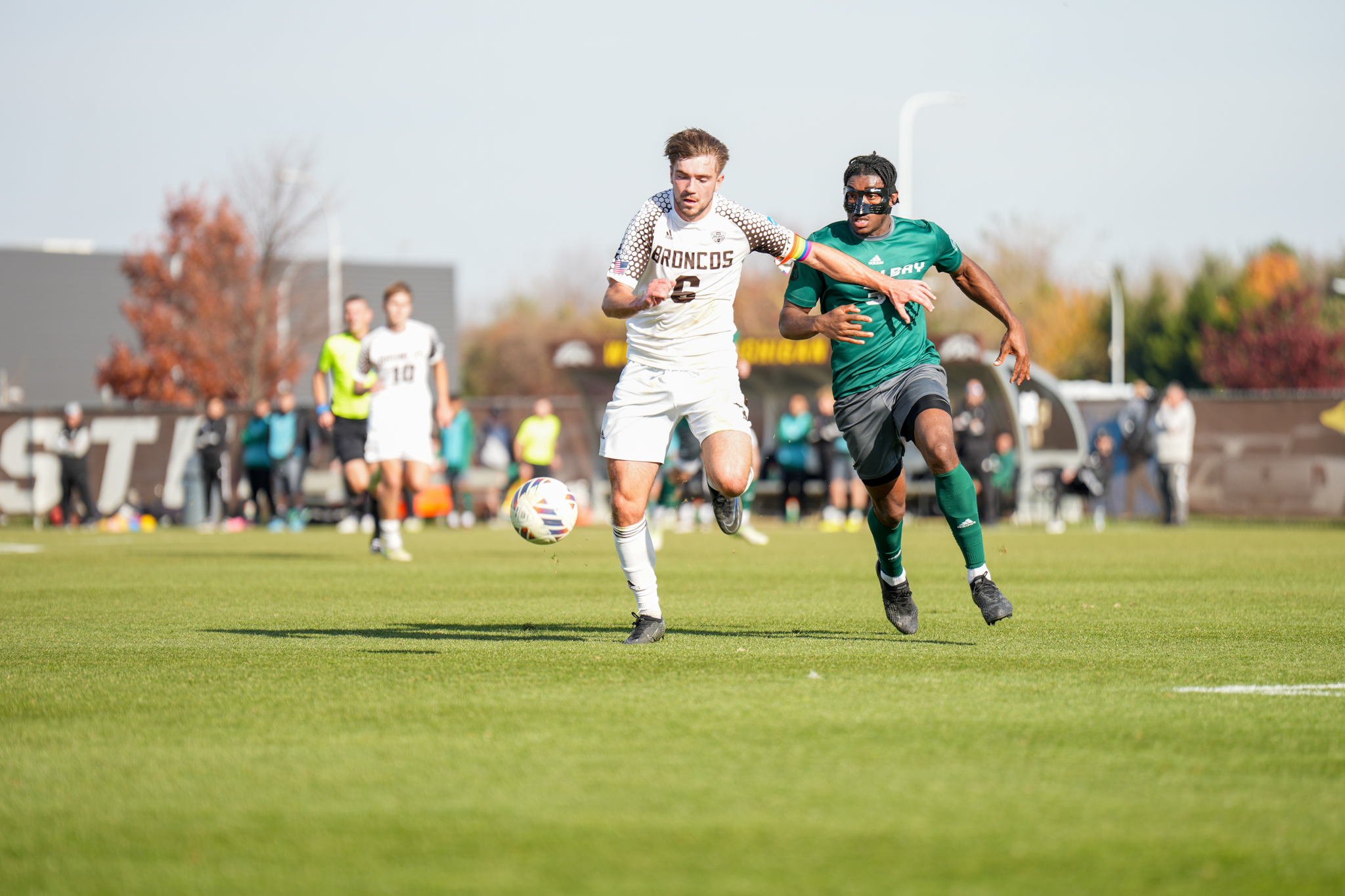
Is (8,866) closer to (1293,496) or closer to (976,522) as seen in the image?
(976,522)

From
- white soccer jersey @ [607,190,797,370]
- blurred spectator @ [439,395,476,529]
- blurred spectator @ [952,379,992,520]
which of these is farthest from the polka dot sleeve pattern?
blurred spectator @ [439,395,476,529]

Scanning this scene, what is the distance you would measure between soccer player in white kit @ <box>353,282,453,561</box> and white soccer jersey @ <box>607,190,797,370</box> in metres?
6.13

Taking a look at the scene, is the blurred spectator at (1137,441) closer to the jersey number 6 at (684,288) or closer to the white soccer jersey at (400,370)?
the white soccer jersey at (400,370)

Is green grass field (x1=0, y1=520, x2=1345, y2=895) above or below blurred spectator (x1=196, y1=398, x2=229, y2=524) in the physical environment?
below

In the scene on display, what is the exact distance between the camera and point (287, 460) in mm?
25656

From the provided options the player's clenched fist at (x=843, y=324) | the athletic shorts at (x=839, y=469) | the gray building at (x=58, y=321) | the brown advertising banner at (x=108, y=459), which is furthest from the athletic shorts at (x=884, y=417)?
the gray building at (x=58, y=321)

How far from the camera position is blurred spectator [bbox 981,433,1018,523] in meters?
24.4

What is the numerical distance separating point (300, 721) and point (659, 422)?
2.82m

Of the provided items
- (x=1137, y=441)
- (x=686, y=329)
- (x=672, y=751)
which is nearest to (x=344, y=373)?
(x=686, y=329)

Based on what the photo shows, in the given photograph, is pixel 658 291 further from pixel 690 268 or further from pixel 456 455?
pixel 456 455

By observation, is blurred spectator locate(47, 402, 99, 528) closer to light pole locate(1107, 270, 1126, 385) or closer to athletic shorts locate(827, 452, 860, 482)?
athletic shorts locate(827, 452, 860, 482)

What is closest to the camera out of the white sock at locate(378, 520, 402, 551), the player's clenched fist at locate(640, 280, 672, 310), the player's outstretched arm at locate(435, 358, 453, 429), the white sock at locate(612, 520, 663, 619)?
the player's clenched fist at locate(640, 280, 672, 310)

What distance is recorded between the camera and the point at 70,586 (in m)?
11.7

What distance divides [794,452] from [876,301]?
1753cm
